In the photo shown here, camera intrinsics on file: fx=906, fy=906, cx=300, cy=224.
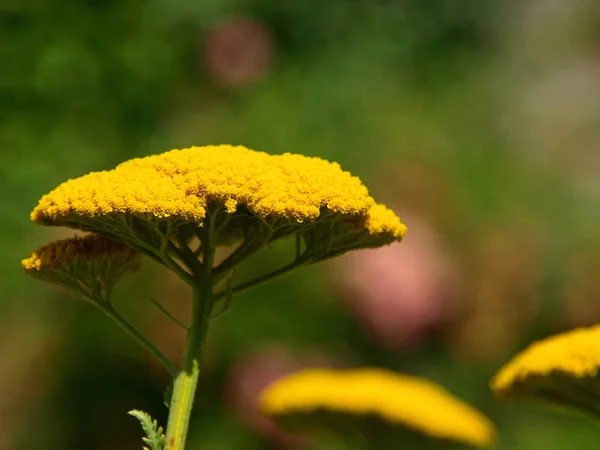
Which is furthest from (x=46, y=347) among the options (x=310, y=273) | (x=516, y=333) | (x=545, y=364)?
(x=545, y=364)

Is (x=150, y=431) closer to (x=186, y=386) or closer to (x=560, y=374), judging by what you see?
(x=186, y=386)

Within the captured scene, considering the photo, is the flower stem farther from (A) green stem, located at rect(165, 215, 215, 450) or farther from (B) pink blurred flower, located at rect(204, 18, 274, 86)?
(B) pink blurred flower, located at rect(204, 18, 274, 86)

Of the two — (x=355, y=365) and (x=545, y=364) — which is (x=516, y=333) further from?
(x=545, y=364)

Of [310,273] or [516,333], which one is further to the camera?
[516,333]

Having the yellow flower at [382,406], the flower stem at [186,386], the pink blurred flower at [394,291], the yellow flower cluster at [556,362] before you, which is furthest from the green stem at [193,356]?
the pink blurred flower at [394,291]

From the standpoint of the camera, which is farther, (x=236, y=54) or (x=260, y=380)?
(x=236, y=54)

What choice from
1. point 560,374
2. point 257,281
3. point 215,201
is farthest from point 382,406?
point 215,201
